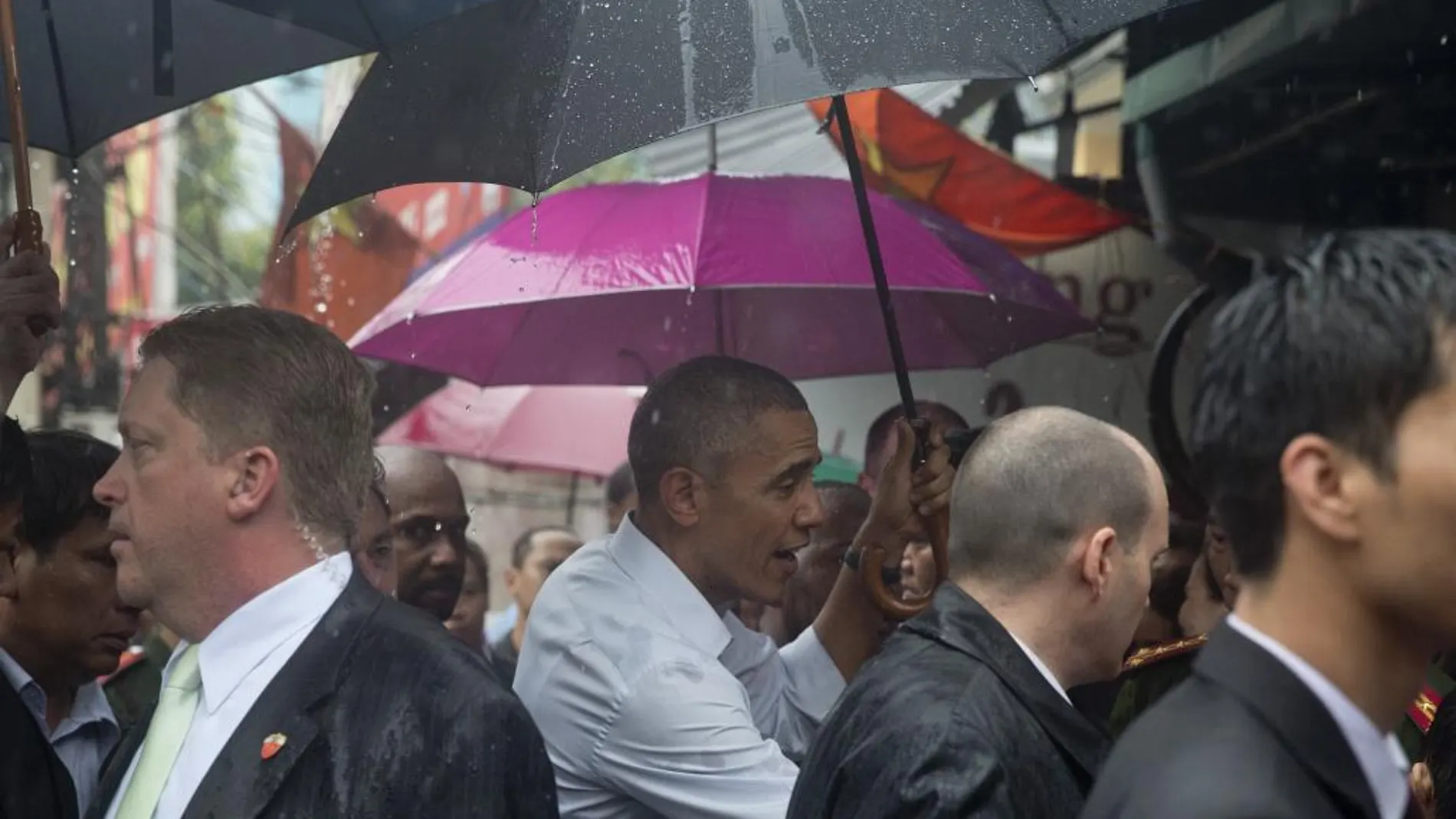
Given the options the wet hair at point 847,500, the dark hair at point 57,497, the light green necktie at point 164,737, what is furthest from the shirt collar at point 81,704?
the wet hair at point 847,500

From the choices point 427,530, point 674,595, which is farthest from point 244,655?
point 427,530

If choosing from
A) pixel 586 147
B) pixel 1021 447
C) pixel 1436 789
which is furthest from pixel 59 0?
pixel 1436 789

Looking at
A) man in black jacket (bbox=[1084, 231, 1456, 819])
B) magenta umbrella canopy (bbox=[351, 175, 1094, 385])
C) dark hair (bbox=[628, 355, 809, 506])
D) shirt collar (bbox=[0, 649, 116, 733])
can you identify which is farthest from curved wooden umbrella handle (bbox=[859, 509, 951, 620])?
man in black jacket (bbox=[1084, 231, 1456, 819])

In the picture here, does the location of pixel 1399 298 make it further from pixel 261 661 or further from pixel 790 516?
pixel 790 516

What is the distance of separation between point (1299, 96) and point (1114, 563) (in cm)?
528

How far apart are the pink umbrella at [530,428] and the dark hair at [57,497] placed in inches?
214

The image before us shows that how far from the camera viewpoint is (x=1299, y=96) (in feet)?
26.2

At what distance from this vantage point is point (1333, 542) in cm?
191

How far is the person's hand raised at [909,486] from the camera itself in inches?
167

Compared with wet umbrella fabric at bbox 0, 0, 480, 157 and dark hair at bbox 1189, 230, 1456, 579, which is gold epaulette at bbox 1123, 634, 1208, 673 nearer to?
wet umbrella fabric at bbox 0, 0, 480, 157

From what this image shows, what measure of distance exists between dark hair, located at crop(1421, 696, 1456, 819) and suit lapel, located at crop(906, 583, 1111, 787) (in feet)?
2.08

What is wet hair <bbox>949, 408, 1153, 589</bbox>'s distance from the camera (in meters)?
3.22

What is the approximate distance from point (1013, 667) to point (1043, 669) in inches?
4.8

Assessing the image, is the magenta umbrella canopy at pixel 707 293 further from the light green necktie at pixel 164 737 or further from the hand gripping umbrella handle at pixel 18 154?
the light green necktie at pixel 164 737
